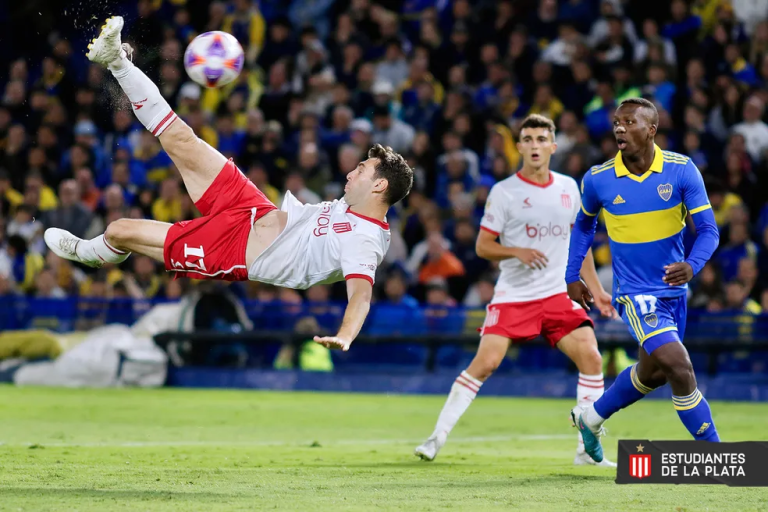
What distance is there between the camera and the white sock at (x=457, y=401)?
9.08 m

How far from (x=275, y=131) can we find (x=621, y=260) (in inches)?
462

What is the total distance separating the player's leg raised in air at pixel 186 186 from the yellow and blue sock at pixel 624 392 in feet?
8.83

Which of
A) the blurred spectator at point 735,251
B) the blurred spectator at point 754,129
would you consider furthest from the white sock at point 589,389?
the blurred spectator at point 754,129

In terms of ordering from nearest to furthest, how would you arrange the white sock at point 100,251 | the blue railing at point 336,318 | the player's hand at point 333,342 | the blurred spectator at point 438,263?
the player's hand at point 333,342
the white sock at point 100,251
the blue railing at point 336,318
the blurred spectator at point 438,263

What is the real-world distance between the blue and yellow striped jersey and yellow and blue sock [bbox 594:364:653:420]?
0.58m

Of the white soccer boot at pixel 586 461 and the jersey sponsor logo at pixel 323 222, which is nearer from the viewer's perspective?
the jersey sponsor logo at pixel 323 222

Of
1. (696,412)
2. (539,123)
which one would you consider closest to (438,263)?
(539,123)

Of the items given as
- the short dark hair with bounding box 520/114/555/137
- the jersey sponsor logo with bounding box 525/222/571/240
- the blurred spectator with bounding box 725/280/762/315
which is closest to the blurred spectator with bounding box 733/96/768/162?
the blurred spectator with bounding box 725/280/762/315

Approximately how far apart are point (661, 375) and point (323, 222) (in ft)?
8.23

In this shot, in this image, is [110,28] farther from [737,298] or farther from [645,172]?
[737,298]

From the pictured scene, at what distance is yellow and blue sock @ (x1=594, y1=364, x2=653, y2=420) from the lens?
7887 mm

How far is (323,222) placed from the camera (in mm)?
8000

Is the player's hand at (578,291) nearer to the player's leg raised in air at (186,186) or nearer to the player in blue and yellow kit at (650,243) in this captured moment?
the player in blue and yellow kit at (650,243)

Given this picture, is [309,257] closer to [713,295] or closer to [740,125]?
[713,295]
